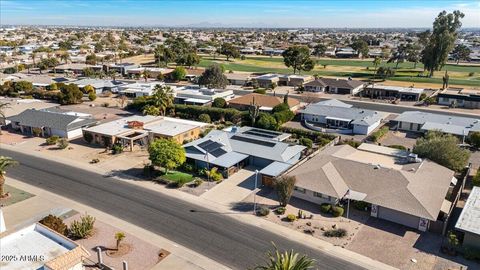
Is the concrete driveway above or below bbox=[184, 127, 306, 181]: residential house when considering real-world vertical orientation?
below

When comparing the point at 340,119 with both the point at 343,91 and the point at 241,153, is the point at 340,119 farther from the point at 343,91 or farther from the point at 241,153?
the point at 343,91

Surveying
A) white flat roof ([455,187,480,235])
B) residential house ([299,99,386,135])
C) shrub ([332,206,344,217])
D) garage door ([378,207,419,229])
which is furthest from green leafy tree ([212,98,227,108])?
white flat roof ([455,187,480,235])

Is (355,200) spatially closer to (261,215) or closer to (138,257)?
(261,215)

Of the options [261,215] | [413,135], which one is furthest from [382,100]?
[261,215]

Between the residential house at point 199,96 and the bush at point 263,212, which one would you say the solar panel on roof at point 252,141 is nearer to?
the bush at point 263,212

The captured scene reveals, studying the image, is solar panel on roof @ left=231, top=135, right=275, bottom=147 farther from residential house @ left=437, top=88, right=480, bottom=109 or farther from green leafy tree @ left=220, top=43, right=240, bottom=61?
green leafy tree @ left=220, top=43, right=240, bottom=61

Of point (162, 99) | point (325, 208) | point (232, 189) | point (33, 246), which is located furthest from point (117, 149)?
point (325, 208)
